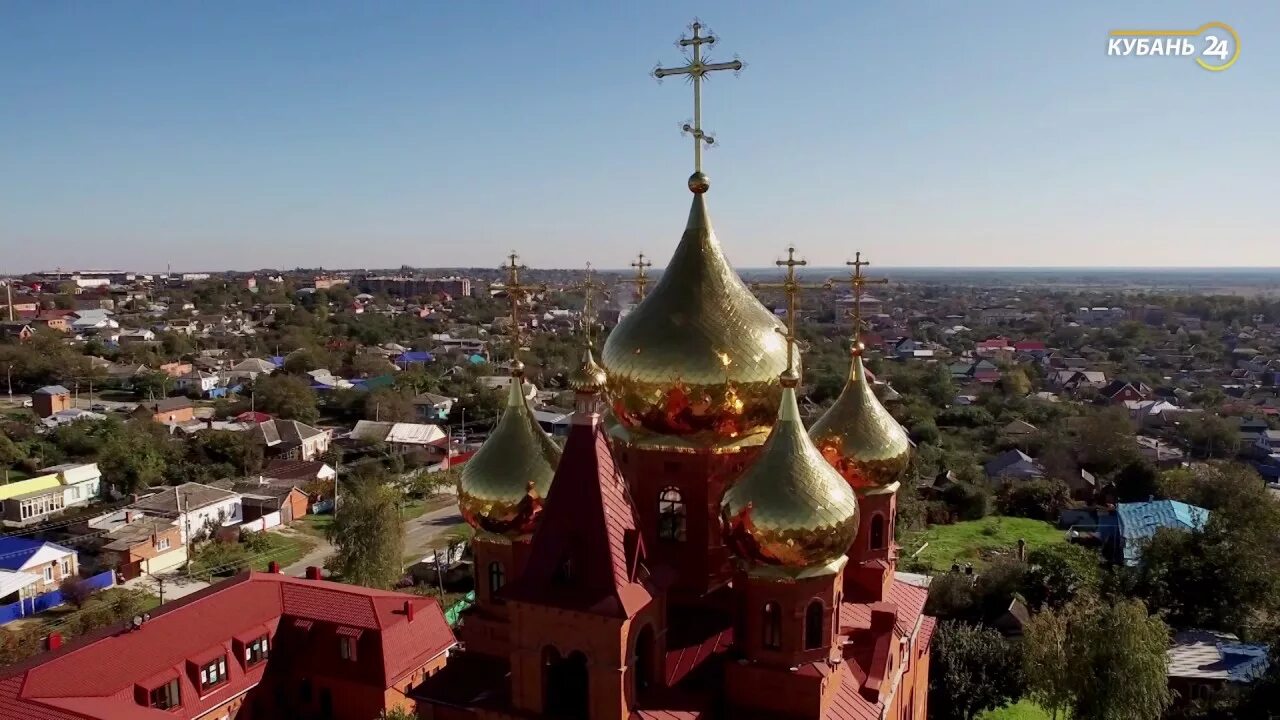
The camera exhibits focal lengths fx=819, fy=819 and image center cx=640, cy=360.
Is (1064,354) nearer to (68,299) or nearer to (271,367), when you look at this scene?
(271,367)

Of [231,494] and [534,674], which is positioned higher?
[534,674]

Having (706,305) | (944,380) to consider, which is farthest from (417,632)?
(944,380)

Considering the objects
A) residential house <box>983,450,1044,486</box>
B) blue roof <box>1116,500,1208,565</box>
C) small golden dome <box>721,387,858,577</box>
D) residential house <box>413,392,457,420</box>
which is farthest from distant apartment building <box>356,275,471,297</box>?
small golden dome <box>721,387,858,577</box>

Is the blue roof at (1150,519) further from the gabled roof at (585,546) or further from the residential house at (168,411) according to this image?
the residential house at (168,411)

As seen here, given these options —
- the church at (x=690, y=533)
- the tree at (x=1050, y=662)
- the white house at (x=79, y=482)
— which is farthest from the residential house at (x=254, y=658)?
the white house at (x=79, y=482)

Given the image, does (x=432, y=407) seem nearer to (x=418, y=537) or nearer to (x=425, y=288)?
(x=418, y=537)
